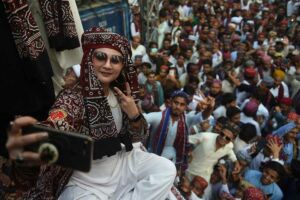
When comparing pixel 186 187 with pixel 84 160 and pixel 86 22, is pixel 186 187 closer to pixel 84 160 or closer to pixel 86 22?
pixel 84 160

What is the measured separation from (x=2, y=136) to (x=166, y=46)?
293 inches

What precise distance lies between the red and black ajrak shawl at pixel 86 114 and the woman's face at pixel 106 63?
34mm

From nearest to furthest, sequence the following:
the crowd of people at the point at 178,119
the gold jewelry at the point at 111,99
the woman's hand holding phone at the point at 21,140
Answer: the woman's hand holding phone at the point at 21,140
the crowd of people at the point at 178,119
the gold jewelry at the point at 111,99

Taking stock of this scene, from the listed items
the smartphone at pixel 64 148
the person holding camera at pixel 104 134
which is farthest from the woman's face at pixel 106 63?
the smartphone at pixel 64 148

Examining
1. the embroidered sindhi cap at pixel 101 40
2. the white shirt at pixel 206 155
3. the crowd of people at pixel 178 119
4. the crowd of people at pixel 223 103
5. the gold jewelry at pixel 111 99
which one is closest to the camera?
the crowd of people at pixel 178 119

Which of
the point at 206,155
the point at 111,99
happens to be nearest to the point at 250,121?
the point at 206,155

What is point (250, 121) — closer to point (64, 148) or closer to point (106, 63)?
point (106, 63)

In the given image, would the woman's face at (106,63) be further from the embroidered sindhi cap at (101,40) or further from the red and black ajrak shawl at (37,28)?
the red and black ajrak shawl at (37,28)

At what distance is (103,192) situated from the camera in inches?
99.8

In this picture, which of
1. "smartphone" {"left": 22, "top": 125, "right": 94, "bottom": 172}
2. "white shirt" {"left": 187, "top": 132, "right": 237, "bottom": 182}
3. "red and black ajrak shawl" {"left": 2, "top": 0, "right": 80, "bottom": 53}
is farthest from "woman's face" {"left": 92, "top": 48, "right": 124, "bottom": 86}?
"white shirt" {"left": 187, "top": 132, "right": 237, "bottom": 182}

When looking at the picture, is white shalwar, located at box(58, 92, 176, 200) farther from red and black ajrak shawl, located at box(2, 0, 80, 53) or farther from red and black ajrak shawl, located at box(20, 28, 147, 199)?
red and black ajrak shawl, located at box(2, 0, 80, 53)

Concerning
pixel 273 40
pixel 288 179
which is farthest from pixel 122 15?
pixel 273 40

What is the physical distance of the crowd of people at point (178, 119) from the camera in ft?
8.09

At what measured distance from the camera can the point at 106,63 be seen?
8.35 ft
